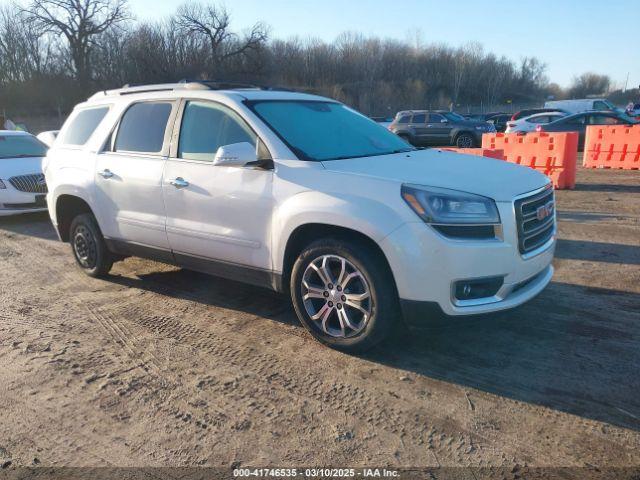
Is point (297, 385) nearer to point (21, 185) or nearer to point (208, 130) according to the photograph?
point (208, 130)

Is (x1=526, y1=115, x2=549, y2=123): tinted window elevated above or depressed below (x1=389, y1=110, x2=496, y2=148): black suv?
above

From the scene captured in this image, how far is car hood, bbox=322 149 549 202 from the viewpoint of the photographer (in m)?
3.44

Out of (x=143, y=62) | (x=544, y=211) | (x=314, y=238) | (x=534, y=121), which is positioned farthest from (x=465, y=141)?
(x=143, y=62)

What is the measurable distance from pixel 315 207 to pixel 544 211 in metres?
1.66

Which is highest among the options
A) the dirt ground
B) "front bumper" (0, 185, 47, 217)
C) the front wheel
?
"front bumper" (0, 185, 47, 217)

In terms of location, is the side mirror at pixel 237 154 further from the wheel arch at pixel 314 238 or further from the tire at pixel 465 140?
the tire at pixel 465 140

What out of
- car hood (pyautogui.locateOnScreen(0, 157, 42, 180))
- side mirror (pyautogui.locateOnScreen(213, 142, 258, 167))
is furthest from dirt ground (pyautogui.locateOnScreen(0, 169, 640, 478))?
car hood (pyautogui.locateOnScreen(0, 157, 42, 180))

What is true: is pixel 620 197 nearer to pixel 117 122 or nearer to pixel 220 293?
pixel 220 293

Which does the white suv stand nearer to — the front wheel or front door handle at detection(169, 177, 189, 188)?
front door handle at detection(169, 177, 189, 188)

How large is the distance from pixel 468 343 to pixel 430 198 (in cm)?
122

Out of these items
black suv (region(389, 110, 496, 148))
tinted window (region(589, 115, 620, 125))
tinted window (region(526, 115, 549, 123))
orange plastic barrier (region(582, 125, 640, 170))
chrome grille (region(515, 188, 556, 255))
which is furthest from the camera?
black suv (region(389, 110, 496, 148))

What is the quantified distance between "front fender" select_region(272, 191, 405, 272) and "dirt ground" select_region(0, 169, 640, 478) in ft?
2.46

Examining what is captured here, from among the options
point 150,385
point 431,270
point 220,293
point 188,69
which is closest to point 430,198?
point 431,270

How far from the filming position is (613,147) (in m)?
13.2
